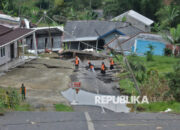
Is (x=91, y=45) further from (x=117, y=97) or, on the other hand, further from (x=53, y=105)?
(x=53, y=105)

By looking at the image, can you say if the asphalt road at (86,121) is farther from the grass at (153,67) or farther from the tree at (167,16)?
the tree at (167,16)

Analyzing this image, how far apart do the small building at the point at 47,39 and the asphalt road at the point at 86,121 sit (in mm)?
24913

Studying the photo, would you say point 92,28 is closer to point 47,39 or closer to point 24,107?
point 47,39

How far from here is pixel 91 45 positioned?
37062 millimetres

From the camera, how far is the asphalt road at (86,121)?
→ 9.35 m

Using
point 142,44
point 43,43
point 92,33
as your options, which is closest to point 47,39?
point 43,43

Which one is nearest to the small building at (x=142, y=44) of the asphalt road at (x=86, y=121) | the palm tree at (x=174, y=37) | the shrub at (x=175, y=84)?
the palm tree at (x=174, y=37)

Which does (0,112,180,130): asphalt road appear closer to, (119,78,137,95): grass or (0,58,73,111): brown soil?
(0,58,73,111): brown soil

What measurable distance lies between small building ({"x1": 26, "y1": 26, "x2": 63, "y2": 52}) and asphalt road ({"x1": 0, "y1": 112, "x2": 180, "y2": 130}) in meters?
24.9

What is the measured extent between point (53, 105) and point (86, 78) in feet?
24.7

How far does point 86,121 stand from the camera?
9938 mm

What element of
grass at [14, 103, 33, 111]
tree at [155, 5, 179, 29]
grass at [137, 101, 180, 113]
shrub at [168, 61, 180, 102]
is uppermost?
tree at [155, 5, 179, 29]

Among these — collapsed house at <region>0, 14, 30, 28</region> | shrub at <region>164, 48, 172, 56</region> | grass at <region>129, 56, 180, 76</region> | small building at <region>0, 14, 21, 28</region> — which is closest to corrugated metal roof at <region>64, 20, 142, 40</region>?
collapsed house at <region>0, 14, 30, 28</region>

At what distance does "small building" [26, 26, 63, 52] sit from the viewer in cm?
3500
